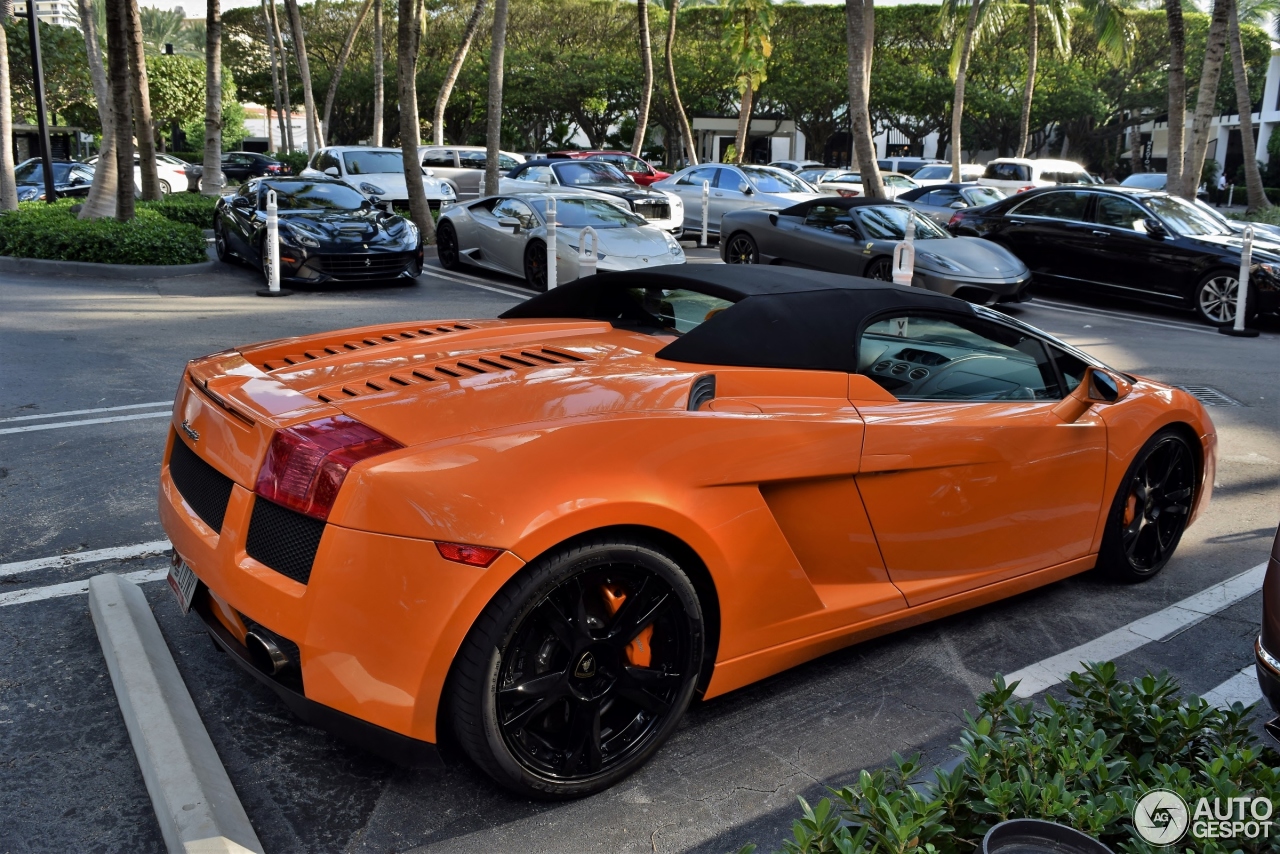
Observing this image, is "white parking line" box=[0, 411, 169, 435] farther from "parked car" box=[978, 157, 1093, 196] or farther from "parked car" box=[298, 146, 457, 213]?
"parked car" box=[978, 157, 1093, 196]

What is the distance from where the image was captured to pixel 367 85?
53156mm

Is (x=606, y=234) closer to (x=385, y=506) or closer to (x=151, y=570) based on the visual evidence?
(x=151, y=570)

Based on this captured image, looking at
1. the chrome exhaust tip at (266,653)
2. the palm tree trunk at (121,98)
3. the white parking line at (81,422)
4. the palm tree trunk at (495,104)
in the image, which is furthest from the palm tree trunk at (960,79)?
the chrome exhaust tip at (266,653)

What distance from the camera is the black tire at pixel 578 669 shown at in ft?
8.84

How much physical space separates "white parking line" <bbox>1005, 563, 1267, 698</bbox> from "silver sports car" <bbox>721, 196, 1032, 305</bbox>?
8.15m

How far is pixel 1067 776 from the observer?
99.0 inches

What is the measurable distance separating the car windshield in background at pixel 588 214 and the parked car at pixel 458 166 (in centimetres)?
1100

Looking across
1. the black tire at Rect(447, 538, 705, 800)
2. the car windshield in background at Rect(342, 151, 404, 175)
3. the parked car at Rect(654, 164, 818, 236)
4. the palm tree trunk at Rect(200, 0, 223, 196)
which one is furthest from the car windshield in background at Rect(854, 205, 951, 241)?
the palm tree trunk at Rect(200, 0, 223, 196)

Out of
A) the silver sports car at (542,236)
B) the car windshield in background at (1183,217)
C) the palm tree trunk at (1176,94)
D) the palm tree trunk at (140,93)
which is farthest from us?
the palm tree trunk at (1176,94)

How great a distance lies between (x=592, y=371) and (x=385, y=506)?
98 centimetres

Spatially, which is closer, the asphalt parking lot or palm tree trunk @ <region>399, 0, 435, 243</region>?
the asphalt parking lot

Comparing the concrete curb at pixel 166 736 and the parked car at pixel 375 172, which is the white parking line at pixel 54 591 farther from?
the parked car at pixel 375 172

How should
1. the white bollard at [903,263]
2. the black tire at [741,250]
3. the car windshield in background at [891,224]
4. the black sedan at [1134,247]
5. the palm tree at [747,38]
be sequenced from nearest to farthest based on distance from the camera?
the white bollard at [903,263]
the black sedan at [1134,247]
the car windshield in background at [891,224]
the black tire at [741,250]
the palm tree at [747,38]

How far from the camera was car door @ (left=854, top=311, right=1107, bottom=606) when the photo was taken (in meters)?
3.54
